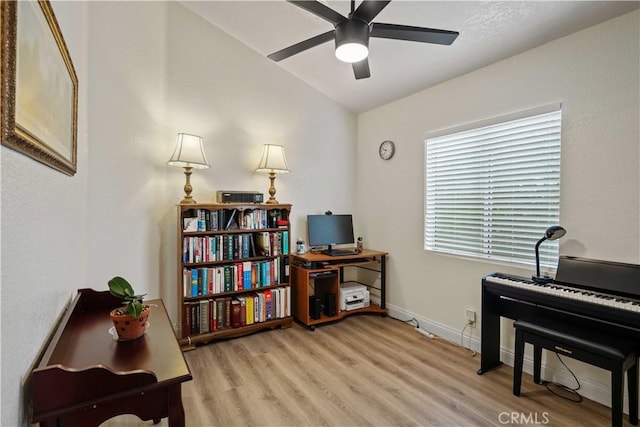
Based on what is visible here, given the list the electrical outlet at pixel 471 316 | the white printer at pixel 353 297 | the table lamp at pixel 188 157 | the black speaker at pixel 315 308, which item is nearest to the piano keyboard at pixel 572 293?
the electrical outlet at pixel 471 316

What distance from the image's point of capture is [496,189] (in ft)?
8.48

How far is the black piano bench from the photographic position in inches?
64.7

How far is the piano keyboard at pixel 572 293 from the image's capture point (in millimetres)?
1690

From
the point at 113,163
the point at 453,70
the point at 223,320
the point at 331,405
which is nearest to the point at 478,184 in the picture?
the point at 453,70

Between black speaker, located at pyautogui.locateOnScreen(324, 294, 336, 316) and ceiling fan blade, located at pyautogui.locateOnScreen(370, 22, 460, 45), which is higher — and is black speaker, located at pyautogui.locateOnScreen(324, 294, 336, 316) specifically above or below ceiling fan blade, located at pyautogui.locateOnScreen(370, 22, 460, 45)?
below

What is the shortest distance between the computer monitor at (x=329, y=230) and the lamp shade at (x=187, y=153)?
134 cm

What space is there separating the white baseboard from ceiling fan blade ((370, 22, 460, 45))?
2358mm

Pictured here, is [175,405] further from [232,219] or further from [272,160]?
[272,160]

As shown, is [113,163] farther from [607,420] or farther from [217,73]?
[607,420]

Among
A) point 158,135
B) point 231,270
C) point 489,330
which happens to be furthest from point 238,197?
point 489,330

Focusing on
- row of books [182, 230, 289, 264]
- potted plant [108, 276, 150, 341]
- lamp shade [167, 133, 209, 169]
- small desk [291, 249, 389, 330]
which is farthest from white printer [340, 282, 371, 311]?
potted plant [108, 276, 150, 341]

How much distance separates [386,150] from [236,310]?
2.41 metres

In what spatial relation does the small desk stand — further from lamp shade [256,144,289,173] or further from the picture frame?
the picture frame

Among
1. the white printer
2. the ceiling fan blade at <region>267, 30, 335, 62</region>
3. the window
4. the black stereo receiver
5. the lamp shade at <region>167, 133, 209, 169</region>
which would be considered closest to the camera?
the ceiling fan blade at <region>267, 30, 335, 62</region>
